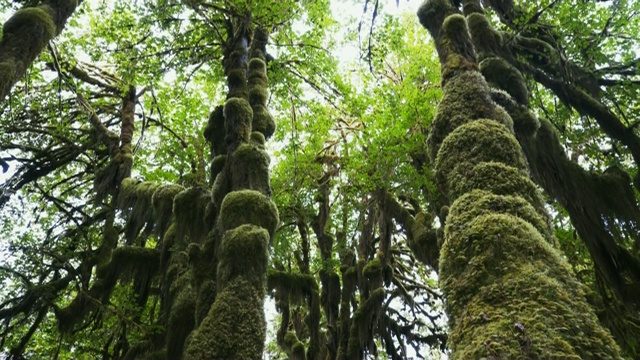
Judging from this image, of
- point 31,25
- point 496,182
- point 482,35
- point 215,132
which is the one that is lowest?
point 496,182

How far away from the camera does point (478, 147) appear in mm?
2955

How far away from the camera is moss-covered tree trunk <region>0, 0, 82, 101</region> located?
14.4ft

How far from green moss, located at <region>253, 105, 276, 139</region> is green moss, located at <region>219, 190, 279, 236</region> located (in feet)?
6.57

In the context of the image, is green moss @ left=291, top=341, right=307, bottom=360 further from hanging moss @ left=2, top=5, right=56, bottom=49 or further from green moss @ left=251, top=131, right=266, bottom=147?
hanging moss @ left=2, top=5, right=56, bottom=49

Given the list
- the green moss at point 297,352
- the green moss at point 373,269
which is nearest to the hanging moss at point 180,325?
the green moss at point 373,269

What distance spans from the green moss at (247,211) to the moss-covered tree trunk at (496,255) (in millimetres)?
2577

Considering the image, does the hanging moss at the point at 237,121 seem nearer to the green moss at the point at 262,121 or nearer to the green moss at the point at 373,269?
the green moss at the point at 262,121

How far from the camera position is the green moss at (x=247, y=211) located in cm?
531

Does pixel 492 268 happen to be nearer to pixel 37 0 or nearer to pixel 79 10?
pixel 37 0

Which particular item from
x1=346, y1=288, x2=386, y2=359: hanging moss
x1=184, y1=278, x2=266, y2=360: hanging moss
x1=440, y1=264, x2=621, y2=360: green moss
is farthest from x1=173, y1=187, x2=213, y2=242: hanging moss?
x1=440, y1=264, x2=621, y2=360: green moss

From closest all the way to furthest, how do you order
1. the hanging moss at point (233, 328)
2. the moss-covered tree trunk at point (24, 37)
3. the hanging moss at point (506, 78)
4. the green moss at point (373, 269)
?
1. the hanging moss at point (233, 328)
2. the moss-covered tree trunk at point (24, 37)
3. the hanging moss at point (506, 78)
4. the green moss at point (373, 269)

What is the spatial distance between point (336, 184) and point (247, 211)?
27.1 feet

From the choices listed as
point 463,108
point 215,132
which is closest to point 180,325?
point 215,132

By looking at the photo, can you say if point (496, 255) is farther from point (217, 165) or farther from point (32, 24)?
point (217, 165)
